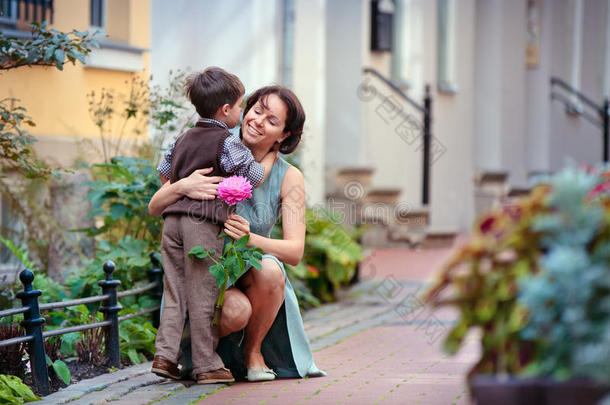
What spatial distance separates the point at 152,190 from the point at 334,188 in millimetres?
7560

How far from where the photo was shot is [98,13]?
860cm

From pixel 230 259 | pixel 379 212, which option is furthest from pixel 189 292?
pixel 379 212

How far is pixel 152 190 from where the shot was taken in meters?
6.19

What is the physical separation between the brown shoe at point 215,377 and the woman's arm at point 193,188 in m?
0.80

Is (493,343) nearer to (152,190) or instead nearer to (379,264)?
(152,190)

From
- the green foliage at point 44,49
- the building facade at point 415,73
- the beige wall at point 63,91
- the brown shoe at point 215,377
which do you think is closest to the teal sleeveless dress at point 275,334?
the brown shoe at point 215,377

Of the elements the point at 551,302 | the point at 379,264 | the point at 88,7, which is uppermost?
the point at 88,7

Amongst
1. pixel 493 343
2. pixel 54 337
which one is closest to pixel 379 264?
pixel 54 337

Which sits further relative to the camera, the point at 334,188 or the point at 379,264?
the point at 334,188

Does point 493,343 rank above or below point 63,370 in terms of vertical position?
above

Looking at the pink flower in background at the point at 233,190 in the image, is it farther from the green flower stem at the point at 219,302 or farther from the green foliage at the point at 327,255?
the green foliage at the point at 327,255

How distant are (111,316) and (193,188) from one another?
1.03 metres

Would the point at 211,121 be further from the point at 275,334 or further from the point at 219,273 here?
the point at 275,334

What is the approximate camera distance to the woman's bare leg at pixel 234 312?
4.77 m
